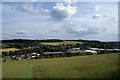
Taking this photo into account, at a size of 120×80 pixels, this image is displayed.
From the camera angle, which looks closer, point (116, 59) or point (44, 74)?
point (44, 74)

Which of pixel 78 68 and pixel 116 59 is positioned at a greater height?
pixel 116 59

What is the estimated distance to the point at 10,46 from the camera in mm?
53281

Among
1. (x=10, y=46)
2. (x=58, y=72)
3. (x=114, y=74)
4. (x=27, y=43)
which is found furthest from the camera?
(x=27, y=43)

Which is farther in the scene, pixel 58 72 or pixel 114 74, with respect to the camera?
pixel 58 72

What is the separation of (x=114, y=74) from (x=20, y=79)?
2822mm

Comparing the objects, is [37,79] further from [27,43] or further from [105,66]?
[27,43]

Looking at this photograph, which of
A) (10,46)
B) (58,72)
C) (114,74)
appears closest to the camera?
(114,74)

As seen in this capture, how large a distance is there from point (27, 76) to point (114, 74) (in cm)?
263

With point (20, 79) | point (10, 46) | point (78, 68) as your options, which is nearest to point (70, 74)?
point (78, 68)

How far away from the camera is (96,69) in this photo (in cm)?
378

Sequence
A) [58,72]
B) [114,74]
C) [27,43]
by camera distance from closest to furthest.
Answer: [114,74]
[58,72]
[27,43]

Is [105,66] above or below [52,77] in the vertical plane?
above

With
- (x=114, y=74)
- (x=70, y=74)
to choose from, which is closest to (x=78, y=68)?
(x=70, y=74)

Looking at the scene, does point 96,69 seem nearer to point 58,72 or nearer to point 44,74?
point 58,72
